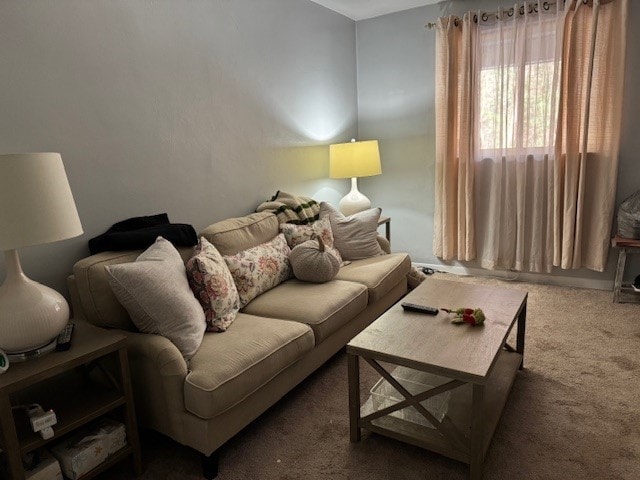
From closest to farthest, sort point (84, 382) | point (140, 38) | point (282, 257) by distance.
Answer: point (84, 382), point (140, 38), point (282, 257)

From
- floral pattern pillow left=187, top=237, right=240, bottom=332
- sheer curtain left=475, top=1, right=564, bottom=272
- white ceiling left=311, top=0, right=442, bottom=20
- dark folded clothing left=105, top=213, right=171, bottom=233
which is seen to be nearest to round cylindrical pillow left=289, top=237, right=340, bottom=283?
floral pattern pillow left=187, top=237, right=240, bottom=332

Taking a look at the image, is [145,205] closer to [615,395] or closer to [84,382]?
[84,382]

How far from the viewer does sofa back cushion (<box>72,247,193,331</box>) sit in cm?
192

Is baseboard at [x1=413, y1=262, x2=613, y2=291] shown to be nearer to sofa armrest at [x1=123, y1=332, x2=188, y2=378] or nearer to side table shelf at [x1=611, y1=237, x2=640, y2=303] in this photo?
side table shelf at [x1=611, y1=237, x2=640, y2=303]

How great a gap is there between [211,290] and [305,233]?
1.05 m

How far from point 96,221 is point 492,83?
323cm

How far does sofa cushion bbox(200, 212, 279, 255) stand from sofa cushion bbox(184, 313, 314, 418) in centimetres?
51

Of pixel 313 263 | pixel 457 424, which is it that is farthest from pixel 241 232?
pixel 457 424

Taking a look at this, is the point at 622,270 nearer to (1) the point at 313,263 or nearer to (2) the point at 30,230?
(1) the point at 313,263

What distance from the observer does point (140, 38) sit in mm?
2424

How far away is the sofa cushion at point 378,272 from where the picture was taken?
286 cm

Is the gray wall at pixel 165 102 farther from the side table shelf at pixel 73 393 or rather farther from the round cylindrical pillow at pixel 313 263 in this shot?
the round cylindrical pillow at pixel 313 263

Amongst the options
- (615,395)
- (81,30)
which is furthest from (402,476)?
(81,30)

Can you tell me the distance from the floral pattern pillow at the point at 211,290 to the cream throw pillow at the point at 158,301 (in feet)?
0.41
